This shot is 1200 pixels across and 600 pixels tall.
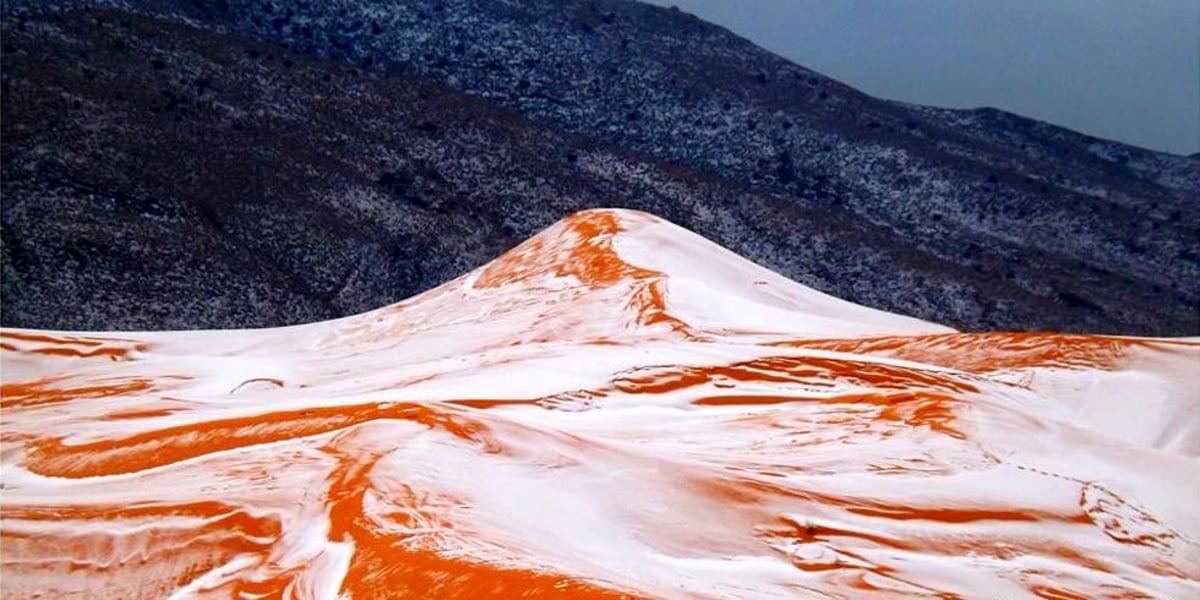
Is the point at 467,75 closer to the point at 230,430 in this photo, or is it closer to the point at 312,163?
the point at 312,163

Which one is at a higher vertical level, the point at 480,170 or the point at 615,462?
the point at 480,170

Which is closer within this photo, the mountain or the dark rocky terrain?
the mountain

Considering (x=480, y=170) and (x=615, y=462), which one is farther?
(x=480, y=170)

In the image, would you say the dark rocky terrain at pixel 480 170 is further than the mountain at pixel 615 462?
Yes

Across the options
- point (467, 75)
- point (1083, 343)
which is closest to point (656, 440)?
point (1083, 343)
